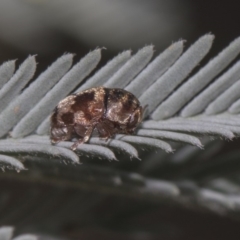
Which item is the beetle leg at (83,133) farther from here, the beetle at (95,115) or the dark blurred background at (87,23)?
the dark blurred background at (87,23)

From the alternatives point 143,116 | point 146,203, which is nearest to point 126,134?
point 143,116

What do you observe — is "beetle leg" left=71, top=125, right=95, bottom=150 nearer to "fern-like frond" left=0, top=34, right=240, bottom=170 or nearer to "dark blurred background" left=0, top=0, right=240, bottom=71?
"fern-like frond" left=0, top=34, right=240, bottom=170

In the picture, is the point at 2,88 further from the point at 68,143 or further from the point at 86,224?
the point at 86,224

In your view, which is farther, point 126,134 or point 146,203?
point 146,203

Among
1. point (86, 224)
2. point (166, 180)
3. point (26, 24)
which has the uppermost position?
point (26, 24)

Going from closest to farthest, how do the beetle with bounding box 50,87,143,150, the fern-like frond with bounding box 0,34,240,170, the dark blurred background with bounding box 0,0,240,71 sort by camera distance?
the fern-like frond with bounding box 0,34,240,170
the beetle with bounding box 50,87,143,150
the dark blurred background with bounding box 0,0,240,71

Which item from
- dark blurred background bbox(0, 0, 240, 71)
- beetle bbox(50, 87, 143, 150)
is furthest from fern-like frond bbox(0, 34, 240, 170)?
dark blurred background bbox(0, 0, 240, 71)

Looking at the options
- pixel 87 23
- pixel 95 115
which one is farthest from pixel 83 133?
pixel 87 23

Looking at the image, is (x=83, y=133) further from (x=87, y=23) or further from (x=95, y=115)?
(x=87, y=23)
